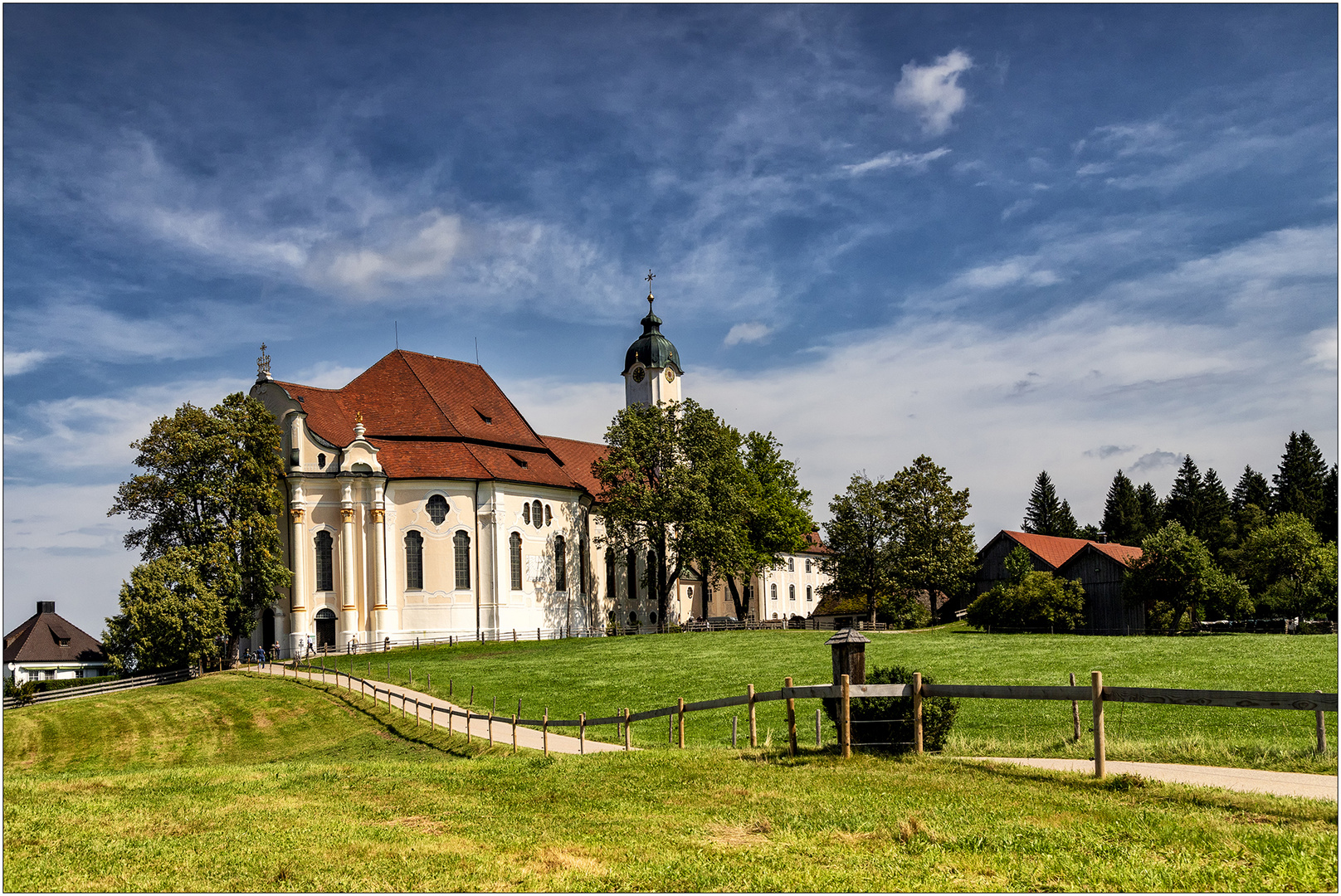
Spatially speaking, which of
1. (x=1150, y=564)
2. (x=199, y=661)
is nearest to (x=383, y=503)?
(x=199, y=661)

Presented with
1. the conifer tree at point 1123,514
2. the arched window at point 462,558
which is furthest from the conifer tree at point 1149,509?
the arched window at point 462,558

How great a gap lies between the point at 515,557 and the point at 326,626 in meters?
11.0

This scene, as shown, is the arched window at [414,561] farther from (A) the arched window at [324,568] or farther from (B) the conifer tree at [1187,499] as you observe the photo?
(B) the conifer tree at [1187,499]

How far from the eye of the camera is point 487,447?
6291 cm

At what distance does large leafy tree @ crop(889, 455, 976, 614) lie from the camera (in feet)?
214

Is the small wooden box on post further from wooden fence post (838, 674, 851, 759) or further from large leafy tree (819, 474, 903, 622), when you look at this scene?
large leafy tree (819, 474, 903, 622)

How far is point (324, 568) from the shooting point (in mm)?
56219

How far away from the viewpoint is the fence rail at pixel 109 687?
1773 inches

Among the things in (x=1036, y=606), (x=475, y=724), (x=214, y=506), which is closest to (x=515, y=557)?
(x=214, y=506)

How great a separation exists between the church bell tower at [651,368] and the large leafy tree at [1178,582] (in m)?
36.3

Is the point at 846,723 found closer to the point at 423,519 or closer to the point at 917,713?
the point at 917,713

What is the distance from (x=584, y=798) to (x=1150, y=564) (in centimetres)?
5314

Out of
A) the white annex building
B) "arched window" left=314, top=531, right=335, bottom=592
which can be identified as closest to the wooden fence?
the white annex building

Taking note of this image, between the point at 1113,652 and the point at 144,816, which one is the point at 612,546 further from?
the point at 144,816
